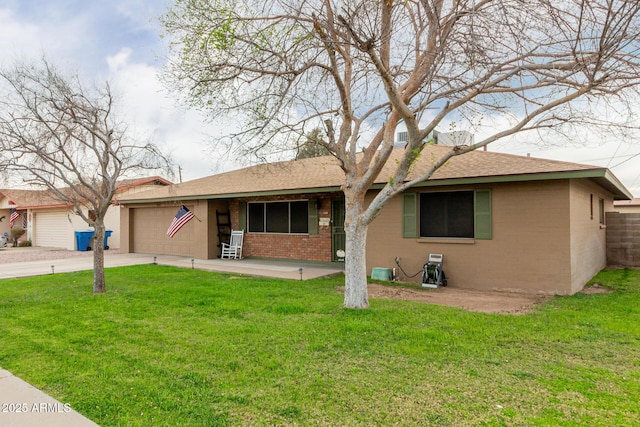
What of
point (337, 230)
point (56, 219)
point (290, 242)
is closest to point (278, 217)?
point (290, 242)

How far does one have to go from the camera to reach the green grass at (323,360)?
321cm

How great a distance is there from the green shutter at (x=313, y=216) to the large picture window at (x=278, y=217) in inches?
10.2

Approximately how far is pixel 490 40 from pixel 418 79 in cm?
131

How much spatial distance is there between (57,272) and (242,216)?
5.99 metres

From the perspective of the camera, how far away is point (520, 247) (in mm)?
8453

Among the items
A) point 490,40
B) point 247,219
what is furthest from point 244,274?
point 490,40

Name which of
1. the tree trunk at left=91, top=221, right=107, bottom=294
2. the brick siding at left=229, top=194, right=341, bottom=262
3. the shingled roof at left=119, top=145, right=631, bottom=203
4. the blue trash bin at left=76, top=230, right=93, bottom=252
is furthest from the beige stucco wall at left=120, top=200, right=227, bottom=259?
the tree trunk at left=91, top=221, right=107, bottom=294

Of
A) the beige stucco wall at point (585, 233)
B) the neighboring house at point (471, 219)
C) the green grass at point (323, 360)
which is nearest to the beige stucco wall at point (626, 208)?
the neighboring house at point (471, 219)

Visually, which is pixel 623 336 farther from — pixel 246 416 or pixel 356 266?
pixel 246 416

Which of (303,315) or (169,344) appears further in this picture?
(303,315)

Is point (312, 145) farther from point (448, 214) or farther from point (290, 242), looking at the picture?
point (290, 242)

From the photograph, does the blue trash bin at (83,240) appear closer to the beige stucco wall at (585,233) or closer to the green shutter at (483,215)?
the green shutter at (483,215)

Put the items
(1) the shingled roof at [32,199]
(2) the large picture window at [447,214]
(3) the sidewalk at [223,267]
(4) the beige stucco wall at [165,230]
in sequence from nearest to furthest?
(2) the large picture window at [447,214] < (3) the sidewalk at [223,267] < (4) the beige stucco wall at [165,230] < (1) the shingled roof at [32,199]

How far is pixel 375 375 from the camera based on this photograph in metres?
3.93
